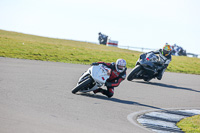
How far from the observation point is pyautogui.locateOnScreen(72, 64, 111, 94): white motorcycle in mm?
9992

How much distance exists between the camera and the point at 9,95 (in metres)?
8.57

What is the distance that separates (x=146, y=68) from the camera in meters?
16.1

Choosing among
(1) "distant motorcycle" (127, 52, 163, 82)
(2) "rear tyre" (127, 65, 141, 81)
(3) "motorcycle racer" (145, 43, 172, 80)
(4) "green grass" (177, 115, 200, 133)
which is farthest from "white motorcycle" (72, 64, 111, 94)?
(3) "motorcycle racer" (145, 43, 172, 80)

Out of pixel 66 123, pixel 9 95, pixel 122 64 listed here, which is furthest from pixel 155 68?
pixel 66 123

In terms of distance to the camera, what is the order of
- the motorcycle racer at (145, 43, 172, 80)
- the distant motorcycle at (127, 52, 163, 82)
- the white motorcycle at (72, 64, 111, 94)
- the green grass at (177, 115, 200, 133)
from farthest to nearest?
1. the motorcycle racer at (145, 43, 172, 80)
2. the distant motorcycle at (127, 52, 163, 82)
3. the white motorcycle at (72, 64, 111, 94)
4. the green grass at (177, 115, 200, 133)

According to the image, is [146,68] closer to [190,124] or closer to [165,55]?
[165,55]

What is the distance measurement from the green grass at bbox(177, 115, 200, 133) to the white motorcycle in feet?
8.71

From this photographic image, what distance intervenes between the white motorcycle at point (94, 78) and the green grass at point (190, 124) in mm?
2656

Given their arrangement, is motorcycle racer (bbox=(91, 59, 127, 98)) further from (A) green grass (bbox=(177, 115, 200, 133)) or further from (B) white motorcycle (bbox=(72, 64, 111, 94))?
(A) green grass (bbox=(177, 115, 200, 133))

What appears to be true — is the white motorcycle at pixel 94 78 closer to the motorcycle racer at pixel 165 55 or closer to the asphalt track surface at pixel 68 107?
the asphalt track surface at pixel 68 107

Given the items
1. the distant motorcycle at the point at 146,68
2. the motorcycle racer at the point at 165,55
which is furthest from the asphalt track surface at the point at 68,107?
the motorcycle racer at the point at 165,55

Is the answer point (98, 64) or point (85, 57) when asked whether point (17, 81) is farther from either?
point (85, 57)

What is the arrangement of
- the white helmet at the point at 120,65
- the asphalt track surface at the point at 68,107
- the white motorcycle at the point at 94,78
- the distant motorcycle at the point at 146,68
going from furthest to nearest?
the distant motorcycle at the point at 146,68 → the white helmet at the point at 120,65 → the white motorcycle at the point at 94,78 → the asphalt track surface at the point at 68,107

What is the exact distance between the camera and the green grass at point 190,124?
7298 mm
